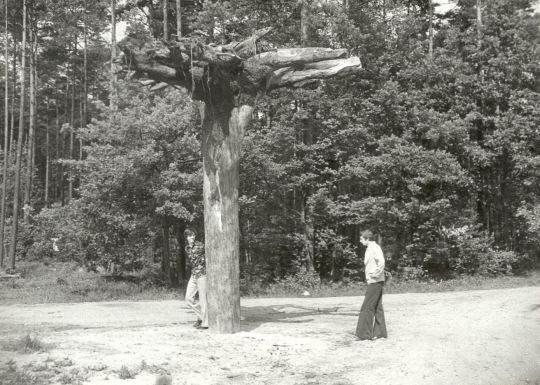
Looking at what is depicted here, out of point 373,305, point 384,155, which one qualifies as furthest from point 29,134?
point 373,305

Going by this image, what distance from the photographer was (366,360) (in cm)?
831

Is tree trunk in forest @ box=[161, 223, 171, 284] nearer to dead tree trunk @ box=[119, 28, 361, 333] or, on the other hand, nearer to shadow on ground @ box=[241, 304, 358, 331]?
shadow on ground @ box=[241, 304, 358, 331]

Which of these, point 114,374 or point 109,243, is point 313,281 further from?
point 114,374

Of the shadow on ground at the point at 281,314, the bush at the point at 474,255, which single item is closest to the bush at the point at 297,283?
the shadow on ground at the point at 281,314

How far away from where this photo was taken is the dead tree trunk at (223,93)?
9.98 metres

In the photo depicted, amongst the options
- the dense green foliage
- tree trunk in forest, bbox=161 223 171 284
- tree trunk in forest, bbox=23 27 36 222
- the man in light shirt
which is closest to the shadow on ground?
the man in light shirt

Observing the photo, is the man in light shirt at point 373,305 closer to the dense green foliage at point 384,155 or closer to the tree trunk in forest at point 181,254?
the dense green foliage at point 384,155

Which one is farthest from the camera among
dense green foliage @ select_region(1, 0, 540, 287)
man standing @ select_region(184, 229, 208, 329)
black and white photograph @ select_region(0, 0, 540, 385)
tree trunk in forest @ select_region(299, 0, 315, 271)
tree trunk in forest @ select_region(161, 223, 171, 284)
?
tree trunk in forest @ select_region(299, 0, 315, 271)

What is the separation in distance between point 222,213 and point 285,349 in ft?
8.59

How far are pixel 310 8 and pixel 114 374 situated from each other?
2118 centimetres

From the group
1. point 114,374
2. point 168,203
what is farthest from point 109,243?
point 114,374

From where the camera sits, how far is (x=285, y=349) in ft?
29.0

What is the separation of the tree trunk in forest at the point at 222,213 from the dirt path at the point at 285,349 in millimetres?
491

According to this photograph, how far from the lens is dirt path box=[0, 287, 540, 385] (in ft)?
23.6
